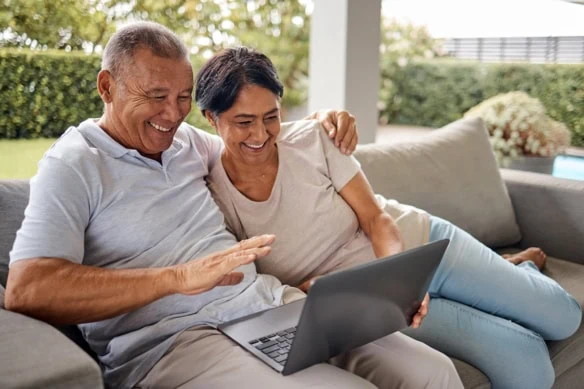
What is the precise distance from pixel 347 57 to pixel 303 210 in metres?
1.43

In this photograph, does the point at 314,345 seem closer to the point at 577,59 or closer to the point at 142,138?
the point at 142,138

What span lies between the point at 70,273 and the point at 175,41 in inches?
23.6

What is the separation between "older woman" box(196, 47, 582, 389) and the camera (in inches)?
65.7

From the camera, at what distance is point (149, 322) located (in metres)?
1.44

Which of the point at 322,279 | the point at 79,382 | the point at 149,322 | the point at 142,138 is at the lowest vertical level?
the point at 149,322

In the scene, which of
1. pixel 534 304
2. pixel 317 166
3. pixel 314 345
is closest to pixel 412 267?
pixel 314 345

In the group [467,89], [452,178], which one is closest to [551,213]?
[452,178]

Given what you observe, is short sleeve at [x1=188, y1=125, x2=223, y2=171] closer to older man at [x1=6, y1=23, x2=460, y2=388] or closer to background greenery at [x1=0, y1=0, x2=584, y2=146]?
older man at [x1=6, y1=23, x2=460, y2=388]

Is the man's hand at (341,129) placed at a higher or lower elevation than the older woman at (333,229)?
higher

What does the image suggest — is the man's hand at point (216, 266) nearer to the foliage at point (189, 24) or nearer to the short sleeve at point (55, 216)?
the short sleeve at point (55, 216)

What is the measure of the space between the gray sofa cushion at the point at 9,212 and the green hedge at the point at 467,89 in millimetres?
3728

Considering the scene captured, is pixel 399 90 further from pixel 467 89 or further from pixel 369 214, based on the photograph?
pixel 369 214

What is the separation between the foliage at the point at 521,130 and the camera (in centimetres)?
326

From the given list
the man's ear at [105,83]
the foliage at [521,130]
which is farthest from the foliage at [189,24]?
the foliage at [521,130]
